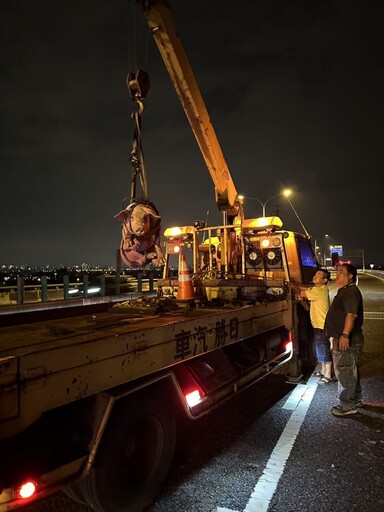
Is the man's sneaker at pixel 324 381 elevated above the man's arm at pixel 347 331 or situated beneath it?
situated beneath

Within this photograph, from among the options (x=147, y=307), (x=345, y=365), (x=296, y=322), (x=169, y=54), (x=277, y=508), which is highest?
(x=169, y=54)

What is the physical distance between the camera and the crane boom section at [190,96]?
5693 mm

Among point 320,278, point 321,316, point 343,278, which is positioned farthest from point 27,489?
point 320,278

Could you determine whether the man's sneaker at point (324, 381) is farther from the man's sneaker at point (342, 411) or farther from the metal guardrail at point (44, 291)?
the metal guardrail at point (44, 291)

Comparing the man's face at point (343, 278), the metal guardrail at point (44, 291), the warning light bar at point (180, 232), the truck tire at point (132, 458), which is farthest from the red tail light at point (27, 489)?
the metal guardrail at point (44, 291)

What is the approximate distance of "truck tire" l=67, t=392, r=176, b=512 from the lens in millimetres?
2617

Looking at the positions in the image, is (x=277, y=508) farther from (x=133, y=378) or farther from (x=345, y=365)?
(x=345, y=365)

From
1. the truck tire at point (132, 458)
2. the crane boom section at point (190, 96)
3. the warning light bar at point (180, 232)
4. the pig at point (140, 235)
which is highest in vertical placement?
the crane boom section at point (190, 96)

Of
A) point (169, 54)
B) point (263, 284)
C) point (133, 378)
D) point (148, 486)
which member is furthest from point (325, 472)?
point (169, 54)

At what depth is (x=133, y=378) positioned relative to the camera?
108 inches

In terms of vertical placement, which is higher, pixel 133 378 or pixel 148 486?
pixel 133 378

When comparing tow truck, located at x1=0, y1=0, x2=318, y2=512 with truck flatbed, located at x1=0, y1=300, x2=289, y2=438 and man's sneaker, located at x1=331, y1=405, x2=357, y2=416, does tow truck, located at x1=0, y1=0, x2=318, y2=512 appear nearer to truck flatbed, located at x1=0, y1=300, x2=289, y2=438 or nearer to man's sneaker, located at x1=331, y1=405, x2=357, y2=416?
truck flatbed, located at x1=0, y1=300, x2=289, y2=438

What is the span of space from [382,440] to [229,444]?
5.24ft

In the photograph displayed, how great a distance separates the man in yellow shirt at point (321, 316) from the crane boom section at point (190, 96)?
242cm
